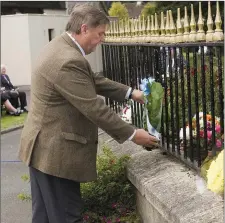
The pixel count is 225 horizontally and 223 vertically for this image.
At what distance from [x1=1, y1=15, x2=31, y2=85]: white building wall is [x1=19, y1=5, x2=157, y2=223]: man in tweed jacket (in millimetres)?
18045

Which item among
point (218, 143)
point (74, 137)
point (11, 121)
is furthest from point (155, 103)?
point (11, 121)

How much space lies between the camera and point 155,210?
3.31 metres

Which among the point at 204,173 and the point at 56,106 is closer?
the point at 204,173

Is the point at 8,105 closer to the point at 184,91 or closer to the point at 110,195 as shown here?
the point at 110,195

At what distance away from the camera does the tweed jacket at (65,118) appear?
3.00m

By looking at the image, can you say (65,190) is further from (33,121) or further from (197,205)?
(197,205)

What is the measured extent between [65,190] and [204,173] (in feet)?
3.20

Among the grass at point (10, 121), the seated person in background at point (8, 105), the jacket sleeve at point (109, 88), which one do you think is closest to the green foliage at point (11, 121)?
the grass at point (10, 121)

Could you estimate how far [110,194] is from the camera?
13.2ft

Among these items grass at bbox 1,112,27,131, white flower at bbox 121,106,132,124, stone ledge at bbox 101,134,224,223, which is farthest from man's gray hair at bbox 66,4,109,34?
grass at bbox 1,112,27,131

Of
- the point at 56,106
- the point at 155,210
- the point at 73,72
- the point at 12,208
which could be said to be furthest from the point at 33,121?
the point at 12,208

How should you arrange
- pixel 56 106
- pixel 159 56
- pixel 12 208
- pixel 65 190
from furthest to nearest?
pixel 12 208, pixel 159 56, pixel 65 190, pixel 56 106

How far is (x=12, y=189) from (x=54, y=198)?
2.59 m

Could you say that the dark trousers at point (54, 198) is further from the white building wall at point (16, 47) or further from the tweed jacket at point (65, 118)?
the white building wall at point (16, 47)
